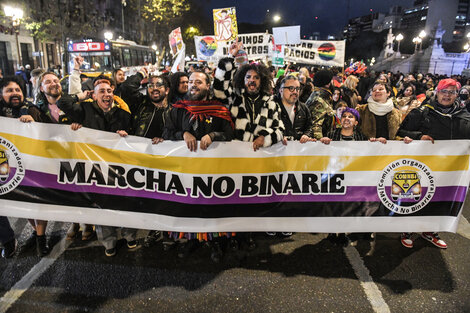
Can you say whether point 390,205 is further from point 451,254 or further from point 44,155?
point 44,155

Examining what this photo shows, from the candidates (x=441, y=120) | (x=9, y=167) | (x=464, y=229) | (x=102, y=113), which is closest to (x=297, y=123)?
(x=441, y=120)

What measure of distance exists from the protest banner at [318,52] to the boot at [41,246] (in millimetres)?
8038

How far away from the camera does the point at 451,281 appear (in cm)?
338

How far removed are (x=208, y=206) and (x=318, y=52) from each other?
764 cm

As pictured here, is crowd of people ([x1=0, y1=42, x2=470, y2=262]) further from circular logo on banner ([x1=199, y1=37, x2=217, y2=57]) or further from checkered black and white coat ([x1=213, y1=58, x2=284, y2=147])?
circular logo on banner ([x1=199, y1=37, x2=217, y2=57])

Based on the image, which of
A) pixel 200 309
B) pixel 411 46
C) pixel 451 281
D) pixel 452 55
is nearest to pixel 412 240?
pixel 451 281

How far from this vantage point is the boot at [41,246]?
378 cm

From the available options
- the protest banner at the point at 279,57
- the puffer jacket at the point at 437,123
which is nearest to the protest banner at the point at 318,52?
the protest banner at the point at 279,57

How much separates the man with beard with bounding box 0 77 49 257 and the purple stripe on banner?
1.90 feet

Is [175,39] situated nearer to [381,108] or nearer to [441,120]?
[381,108]

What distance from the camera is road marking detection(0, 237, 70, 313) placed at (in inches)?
118

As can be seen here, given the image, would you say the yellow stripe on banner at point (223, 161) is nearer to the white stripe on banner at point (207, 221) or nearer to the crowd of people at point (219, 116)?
the crowd of people at point (219, 116)

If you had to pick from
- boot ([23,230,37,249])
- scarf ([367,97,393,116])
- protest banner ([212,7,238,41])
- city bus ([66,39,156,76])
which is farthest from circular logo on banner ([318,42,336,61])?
city bus ([66,39,156,76])

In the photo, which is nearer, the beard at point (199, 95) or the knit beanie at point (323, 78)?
the beard at point (199, 95)
